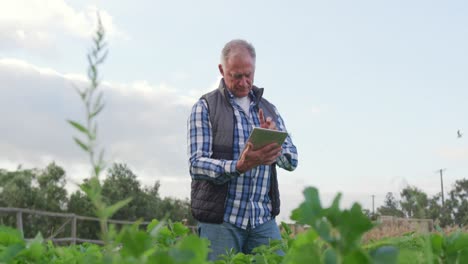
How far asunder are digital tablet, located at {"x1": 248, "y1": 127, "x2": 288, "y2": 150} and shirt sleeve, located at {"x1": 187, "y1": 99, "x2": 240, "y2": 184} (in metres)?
0.21

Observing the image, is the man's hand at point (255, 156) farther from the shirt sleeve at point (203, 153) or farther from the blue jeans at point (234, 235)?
the blue jeans at point (234, 235)

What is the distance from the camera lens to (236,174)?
11.3ft

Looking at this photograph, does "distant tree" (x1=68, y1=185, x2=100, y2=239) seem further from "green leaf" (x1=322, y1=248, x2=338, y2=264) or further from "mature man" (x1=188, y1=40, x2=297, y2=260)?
"green leaf" (x1=322, y1=248, x2=338, y2=264)

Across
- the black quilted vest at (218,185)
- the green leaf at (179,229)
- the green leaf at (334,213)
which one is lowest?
the green leaf at (179,229)

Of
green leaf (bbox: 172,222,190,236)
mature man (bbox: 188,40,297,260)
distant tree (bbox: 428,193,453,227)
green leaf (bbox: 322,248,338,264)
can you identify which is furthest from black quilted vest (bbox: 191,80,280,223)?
distant tree (bbox: 428,193,453,227)

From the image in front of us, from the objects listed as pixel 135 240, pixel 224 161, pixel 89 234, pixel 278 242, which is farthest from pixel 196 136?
pixel 89 234

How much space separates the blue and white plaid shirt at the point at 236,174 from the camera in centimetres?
354

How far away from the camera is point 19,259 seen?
90 centimetres

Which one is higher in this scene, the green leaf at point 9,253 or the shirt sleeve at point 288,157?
the shirt sleeve at point 288,157

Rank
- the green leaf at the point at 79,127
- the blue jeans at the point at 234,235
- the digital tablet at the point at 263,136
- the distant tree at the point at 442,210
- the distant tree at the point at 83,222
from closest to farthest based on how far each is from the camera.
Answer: the green leaf at the point at 79,127 < the digital tablet at the point at 263,136 < the blue jeans at the point at 234,235 < the distant tree at the point at 83,222 < the distant tree at the point at 442,210

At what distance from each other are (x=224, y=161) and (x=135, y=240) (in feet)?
9.48

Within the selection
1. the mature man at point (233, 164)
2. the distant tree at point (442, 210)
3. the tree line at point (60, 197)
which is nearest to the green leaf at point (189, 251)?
the mature man at point (233, 164)

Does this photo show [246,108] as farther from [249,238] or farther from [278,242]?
[278,242]

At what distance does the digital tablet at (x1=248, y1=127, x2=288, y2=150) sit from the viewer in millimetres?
3201
